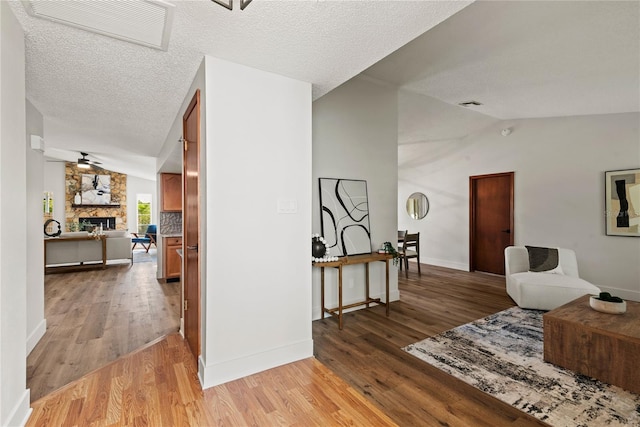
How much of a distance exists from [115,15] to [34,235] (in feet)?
7.96

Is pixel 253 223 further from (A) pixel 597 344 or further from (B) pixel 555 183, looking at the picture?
(B) pixel 555 183

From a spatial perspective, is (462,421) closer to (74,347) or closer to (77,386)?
→ (77,386)

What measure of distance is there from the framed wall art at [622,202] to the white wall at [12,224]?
6458mm

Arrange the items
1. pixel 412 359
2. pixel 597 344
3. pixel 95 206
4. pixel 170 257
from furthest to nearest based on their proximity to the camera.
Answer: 1. pixel 95 206
2. pixel 170 257
3. pixel 412 359
4. pixel 597 344

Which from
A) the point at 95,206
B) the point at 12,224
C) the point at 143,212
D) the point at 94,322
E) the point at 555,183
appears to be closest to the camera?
the point at 12,224

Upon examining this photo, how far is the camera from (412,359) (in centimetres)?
243

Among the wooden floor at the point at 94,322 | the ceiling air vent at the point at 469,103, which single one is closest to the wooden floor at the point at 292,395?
the wooden floor at the point at 94,322

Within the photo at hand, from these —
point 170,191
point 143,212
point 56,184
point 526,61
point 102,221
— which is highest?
point 526,61

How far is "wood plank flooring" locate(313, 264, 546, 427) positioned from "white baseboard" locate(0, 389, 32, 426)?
188 cm

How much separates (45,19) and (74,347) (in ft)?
9.22

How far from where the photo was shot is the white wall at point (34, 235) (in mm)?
2693

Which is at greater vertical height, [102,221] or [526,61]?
[526,61]

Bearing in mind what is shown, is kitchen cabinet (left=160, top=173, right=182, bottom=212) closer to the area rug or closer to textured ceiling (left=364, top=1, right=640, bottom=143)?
textured ceiling (left=364, top=1, right=640, bottom=143)

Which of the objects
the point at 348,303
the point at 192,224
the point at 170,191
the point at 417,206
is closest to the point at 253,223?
the point at 192,224
